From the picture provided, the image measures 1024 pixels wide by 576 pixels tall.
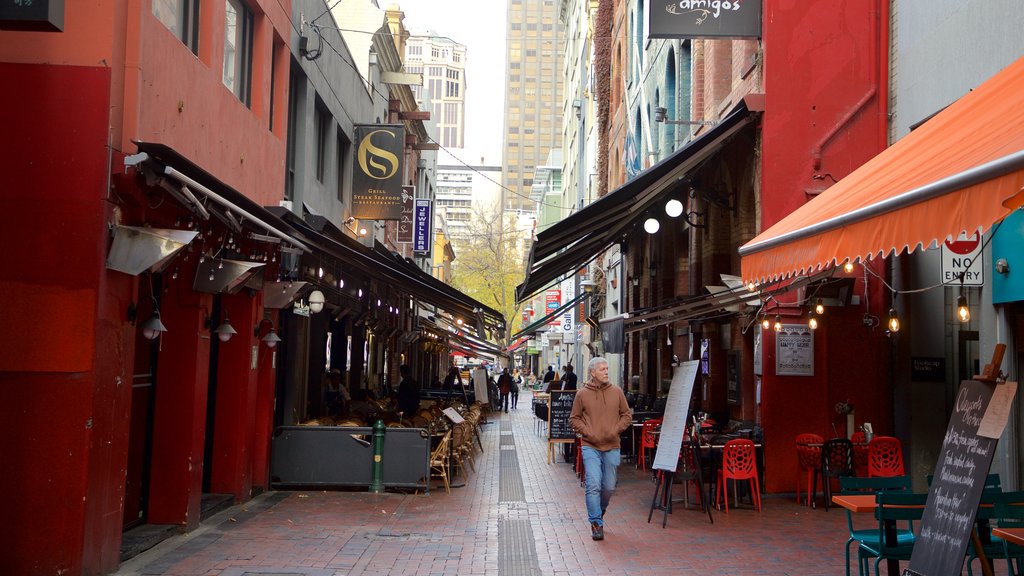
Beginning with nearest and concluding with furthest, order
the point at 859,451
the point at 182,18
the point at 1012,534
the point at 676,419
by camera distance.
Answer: the point at 1012,534 < the point at 182,18 < the point at 676,419 < the point at 859,451

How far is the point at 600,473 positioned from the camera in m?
11.2

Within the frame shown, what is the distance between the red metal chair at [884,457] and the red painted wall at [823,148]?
3.95 ft

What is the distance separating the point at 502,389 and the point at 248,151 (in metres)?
27.8

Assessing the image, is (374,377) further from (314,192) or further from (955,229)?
(955,229)

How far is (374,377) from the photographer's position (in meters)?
29.3

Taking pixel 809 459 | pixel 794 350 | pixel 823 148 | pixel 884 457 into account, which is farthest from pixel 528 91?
pixel 884 457

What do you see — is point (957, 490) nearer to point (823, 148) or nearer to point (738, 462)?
point (738, 462)

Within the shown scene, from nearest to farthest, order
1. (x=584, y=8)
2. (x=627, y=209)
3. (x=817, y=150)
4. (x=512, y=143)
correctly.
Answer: (x=817, y=150), (x=627, y=209), (x=584, y=8), (x=512, y=143)

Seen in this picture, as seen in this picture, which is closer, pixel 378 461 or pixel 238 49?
pixel 238 49

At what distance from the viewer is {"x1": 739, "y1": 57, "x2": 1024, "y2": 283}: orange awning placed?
551 centimetres

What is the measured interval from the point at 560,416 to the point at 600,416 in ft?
25.9

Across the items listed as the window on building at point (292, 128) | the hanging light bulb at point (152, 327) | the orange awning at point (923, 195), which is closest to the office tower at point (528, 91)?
the window on building at point (292, 128)

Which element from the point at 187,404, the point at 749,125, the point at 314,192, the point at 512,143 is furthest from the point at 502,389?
the point at 512,143

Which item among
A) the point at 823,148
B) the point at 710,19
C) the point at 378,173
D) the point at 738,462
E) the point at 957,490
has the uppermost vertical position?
the point at 710,19
